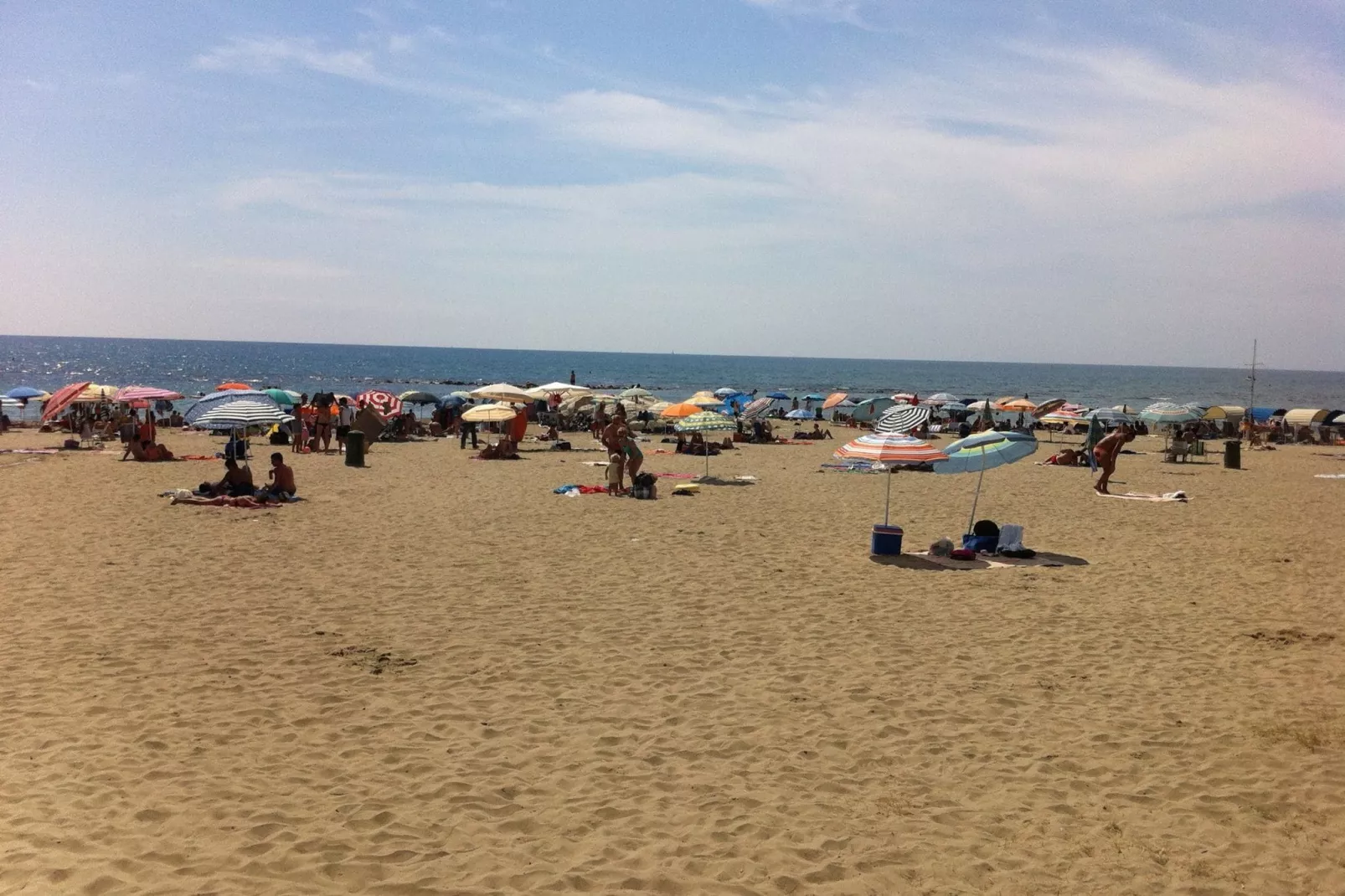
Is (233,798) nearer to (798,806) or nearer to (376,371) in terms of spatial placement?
(798,806)

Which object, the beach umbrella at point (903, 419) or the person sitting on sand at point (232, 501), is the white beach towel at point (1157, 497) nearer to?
the beach umbrella at point (903, 419)

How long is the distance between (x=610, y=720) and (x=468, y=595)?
364 centimetres

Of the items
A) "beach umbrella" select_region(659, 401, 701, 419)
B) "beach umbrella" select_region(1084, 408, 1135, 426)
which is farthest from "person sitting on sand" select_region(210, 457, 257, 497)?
"beach umbrella" select_region(1084, 408, 1135, 426)

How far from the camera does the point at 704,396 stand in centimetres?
3428

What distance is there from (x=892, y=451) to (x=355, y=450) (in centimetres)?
1339

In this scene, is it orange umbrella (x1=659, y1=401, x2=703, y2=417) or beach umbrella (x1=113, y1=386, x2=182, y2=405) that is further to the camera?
orange umbrella (x1=659, y1=401, x2=703, y2=417)

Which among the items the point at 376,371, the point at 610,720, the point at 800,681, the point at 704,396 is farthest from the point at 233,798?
the point at 376,371

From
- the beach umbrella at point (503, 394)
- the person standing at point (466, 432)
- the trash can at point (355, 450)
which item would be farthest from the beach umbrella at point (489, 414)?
the trash can at point (355, 450)

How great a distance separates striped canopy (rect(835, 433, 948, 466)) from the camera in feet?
38.8

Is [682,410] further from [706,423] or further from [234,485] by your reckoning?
[234,485]

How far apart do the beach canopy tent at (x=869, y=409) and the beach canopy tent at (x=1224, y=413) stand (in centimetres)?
1253

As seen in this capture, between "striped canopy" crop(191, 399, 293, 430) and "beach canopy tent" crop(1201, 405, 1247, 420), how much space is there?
99.5 feet

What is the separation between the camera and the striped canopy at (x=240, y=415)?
17.4 m

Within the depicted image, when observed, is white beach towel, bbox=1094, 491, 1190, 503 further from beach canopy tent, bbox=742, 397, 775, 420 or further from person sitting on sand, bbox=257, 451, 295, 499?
person sitting on sand, bbox=257, 451, 295, 499
